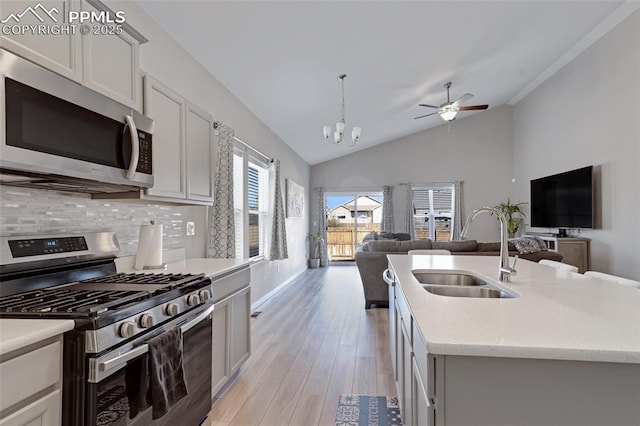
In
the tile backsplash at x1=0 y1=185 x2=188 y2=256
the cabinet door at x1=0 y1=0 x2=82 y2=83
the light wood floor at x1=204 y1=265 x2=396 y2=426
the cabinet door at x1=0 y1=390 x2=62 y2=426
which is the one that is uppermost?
the cabinet door at x1=0 y1=0 x2=82 y2=83

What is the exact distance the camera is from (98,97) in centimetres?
155

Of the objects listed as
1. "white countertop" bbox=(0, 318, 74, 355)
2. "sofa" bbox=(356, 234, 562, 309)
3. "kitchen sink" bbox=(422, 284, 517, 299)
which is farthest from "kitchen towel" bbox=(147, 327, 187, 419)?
"sofa" bbox=(356, 234, 562, 309)

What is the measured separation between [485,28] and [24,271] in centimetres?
478

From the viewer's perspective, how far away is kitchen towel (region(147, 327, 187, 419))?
138 cm

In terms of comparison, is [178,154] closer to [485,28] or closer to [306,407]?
[306,407]

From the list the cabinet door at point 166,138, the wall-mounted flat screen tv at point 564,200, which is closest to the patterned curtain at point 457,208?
the wall-mounted flat screen tv at point 564,200

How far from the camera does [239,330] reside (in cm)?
254

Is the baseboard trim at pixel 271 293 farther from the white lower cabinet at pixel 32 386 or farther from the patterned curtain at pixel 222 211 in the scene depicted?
the white lower cabinet at pixel 32 386

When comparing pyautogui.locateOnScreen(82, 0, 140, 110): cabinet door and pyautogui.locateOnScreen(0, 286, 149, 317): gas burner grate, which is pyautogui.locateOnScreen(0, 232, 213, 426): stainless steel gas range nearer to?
pyautogui.locateOnScreen(0, 286, 149, 317): gas burner grate

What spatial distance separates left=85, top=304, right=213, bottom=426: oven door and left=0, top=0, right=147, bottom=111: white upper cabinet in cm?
112

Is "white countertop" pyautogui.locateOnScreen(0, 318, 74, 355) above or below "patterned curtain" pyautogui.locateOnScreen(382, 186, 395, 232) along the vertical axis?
below

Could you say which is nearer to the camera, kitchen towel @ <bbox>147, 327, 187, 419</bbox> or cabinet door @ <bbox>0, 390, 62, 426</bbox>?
cabinet door @ <bbox>0, 390, 62, 426</bbox>

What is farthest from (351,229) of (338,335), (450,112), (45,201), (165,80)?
(45,201)

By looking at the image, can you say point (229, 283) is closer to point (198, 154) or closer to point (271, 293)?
point (198, 154)
